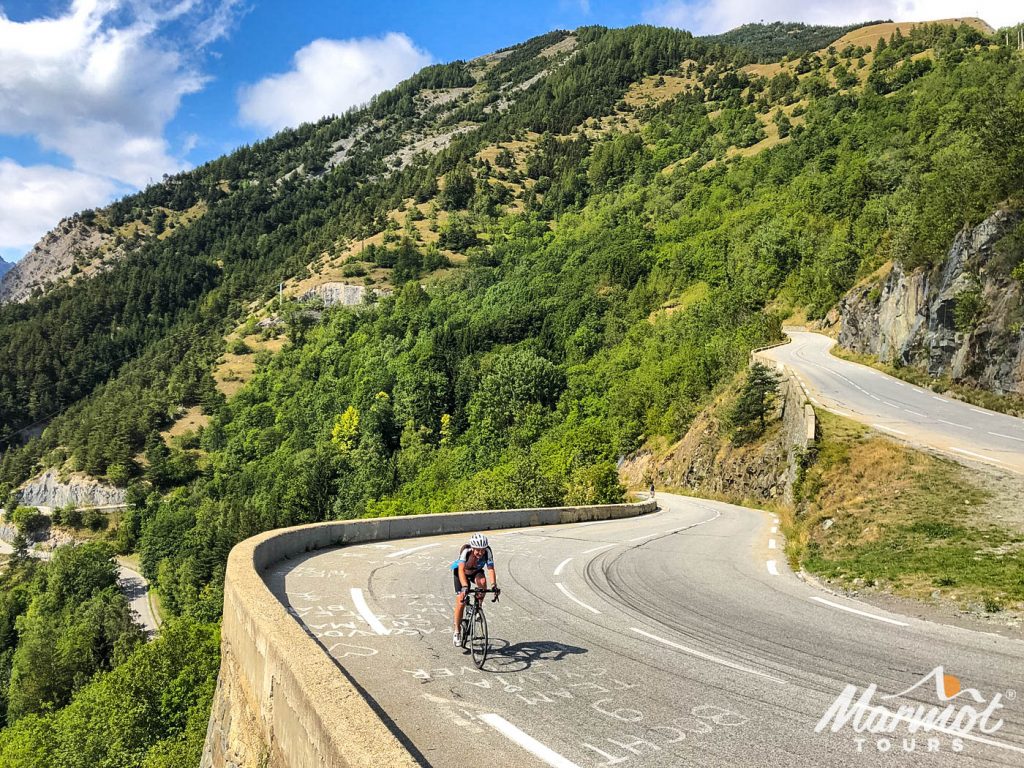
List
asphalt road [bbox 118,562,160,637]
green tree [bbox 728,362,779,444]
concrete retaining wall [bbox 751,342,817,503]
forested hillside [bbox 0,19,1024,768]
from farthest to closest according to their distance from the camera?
asphalt road [bbox 118,562,160,637], forested hillside [bbox 0,19,1024,768], green tree [bbox 728,362,779,444], concrete retaining wall [bbox 751,342,817,503]

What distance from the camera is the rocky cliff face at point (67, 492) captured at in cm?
11675

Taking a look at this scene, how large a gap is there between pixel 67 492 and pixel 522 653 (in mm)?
142656

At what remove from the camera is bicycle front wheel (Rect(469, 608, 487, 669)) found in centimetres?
698

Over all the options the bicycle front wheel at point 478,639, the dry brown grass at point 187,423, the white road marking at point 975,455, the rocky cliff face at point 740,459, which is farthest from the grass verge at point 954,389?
the dry brown grass at point 187,423

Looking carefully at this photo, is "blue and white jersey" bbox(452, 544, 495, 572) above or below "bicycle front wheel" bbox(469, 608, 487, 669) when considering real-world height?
above

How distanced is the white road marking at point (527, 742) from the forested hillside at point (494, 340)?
82.0ft

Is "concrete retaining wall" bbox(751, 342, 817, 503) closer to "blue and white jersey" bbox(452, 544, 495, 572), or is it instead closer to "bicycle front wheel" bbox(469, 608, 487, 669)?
"blue and white jersey" bbox(452, 544, 495, 572)

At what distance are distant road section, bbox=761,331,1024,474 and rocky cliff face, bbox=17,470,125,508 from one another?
399 feet

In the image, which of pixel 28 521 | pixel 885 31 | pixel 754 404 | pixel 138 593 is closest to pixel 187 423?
pixel 28 521

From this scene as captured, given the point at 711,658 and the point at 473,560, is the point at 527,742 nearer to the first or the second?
the point at 711,658

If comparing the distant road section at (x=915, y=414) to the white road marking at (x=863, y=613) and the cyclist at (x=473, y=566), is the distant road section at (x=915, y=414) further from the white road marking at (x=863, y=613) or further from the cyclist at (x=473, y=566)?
the cyclist at (x=473, y=566)

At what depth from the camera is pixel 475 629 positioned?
24.0ft

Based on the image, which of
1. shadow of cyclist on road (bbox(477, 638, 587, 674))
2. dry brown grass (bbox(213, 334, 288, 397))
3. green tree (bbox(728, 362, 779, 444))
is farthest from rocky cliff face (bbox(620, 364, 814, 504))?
dry brown grass (bbox(213, 334, 288, 397))

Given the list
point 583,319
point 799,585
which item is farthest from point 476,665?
point 583,319
